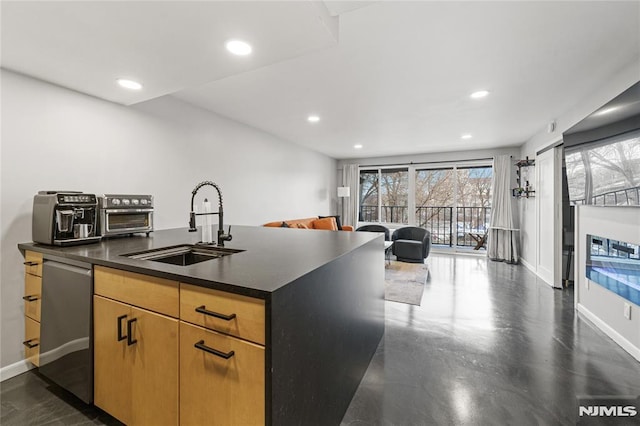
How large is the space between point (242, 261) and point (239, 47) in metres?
1.32

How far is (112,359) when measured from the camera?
4.53 ft

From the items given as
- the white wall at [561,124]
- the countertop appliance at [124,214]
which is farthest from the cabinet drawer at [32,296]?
the white wall at [561,124]

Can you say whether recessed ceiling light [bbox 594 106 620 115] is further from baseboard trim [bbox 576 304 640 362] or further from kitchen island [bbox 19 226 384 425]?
kitchen island [bbox 19 226 384 425]

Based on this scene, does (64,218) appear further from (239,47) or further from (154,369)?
(239,47)

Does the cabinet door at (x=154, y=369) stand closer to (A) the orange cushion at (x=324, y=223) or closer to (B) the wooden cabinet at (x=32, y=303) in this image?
(B) the wooden cabinet at (x=32, y=303)

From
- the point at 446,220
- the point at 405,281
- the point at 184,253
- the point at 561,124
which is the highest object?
the point at 561,124

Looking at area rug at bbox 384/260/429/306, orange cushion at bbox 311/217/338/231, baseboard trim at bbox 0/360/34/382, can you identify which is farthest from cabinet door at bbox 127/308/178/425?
orange cushion at bbox 311/217/338/231

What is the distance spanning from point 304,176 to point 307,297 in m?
4.99

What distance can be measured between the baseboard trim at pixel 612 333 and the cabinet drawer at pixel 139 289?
335 cm

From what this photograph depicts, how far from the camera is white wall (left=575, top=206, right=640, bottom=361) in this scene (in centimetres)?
219

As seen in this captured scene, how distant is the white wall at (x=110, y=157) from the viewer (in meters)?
1.93

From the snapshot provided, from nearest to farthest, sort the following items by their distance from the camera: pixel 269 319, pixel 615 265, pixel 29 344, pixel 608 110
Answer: pixel 269 319 < pixel 29 344 < pixel 608 110 < pixel 615 265

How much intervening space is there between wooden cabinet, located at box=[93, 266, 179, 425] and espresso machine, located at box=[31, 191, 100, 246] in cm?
64

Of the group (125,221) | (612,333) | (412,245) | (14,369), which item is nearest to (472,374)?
(612,333)
